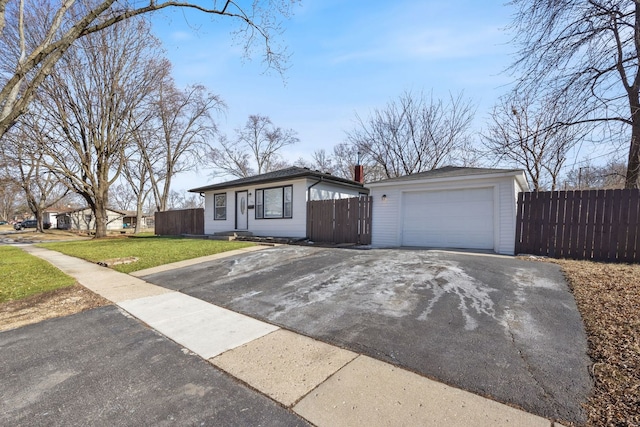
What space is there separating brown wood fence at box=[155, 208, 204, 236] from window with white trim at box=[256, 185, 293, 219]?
617 cm

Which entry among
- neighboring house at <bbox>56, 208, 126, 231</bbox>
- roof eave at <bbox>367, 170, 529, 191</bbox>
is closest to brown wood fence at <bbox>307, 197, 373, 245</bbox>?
roof eave at <bbox>367, 170, 529, 191</bbox>

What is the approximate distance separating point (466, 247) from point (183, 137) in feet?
94.2

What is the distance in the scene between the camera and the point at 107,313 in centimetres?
436

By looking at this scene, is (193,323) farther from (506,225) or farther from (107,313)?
(506,225)

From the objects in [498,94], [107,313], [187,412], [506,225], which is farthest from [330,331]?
[498,94]

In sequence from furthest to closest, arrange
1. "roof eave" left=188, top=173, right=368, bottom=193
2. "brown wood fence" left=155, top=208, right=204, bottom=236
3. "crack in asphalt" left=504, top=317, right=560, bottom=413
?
"brown wood fence" left=155, top=208, right=204, bottom=236
"roof eave" left=188, top=173, right=368, bottom=193
"crack in asphalt" left=504, top=317, right=560, bottom=413

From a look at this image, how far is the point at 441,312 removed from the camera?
3846 mm

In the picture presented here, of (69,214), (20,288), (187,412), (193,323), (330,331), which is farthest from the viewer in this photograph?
(69,214)

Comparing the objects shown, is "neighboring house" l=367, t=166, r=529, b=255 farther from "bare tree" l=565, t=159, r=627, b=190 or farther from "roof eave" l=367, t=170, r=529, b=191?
"bare tree" l=565, t=159, r=627, b=190

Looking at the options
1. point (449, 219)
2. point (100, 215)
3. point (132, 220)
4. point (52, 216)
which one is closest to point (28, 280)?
point (449, 219)

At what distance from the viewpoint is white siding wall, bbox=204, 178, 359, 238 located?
1288cm

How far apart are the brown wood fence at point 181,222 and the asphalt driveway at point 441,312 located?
12689 mm

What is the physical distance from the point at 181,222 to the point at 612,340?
864 inches

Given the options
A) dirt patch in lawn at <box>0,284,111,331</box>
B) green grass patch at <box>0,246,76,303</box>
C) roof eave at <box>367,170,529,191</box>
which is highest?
roof eave at <box>367,170,529,191</box>
